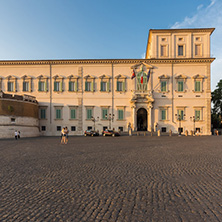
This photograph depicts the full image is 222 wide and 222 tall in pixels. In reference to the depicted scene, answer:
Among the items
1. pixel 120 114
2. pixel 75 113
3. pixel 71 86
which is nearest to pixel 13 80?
pixel 71 86

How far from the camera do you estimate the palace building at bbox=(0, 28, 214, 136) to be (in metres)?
29.2

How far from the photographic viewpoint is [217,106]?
3716cm

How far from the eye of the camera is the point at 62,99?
3008cm

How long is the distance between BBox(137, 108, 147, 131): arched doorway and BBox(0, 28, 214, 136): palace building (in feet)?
2.88

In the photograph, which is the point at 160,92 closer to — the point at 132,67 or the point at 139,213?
the point at 132,67

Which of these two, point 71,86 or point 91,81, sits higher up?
point 91,81

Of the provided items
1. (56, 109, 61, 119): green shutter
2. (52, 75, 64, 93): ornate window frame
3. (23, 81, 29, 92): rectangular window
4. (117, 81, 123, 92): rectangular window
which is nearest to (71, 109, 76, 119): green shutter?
(56, 109, 61, 119): green shutter

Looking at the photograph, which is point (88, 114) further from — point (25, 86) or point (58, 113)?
point (25, 86)

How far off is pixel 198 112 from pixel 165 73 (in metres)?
9.19

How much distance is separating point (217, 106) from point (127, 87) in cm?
2275

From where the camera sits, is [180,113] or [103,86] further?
[103,86]

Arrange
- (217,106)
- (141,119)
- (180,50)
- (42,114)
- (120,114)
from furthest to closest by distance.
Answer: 1. (217,106)
2. (141,119)
3. (180,50)
4. (42,114)
5. (120,114)

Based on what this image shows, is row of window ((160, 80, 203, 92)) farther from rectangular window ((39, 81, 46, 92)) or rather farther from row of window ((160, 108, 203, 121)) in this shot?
rectangular window ((39, 81, 46, 92))

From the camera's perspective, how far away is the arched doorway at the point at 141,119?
31297 mm
